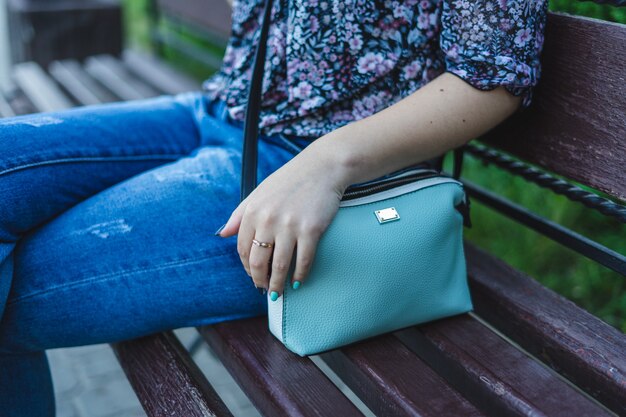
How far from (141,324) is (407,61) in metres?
0.79

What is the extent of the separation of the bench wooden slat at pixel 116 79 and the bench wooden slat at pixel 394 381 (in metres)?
1.92

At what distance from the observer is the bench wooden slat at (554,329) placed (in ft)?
4.16

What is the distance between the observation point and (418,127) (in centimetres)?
130

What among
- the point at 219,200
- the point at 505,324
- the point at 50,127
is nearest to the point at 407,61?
the point at 219,200

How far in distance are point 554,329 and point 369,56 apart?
0.69 metres

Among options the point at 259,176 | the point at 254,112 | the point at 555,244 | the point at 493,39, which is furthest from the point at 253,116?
the point at 555,244

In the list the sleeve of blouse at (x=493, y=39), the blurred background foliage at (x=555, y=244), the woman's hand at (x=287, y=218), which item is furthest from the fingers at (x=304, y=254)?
the blurred background foliage at (x=555, y=244)

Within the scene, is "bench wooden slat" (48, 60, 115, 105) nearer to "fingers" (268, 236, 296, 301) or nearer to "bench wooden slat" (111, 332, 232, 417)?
"bench wooden slat" (111, 332, 232, 417)

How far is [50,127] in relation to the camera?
60.8 inches

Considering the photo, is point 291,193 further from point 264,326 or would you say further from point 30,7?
point 30,7

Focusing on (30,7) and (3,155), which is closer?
(3,155)

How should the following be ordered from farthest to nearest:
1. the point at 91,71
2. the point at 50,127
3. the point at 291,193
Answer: the point at 91,71 < the point at 50,127 < the point at 291,193

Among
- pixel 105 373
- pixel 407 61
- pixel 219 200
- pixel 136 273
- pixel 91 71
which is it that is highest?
pixel 407 61

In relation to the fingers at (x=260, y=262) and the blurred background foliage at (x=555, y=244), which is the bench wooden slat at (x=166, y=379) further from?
the blurred background foliage at (x=555, y=244)
